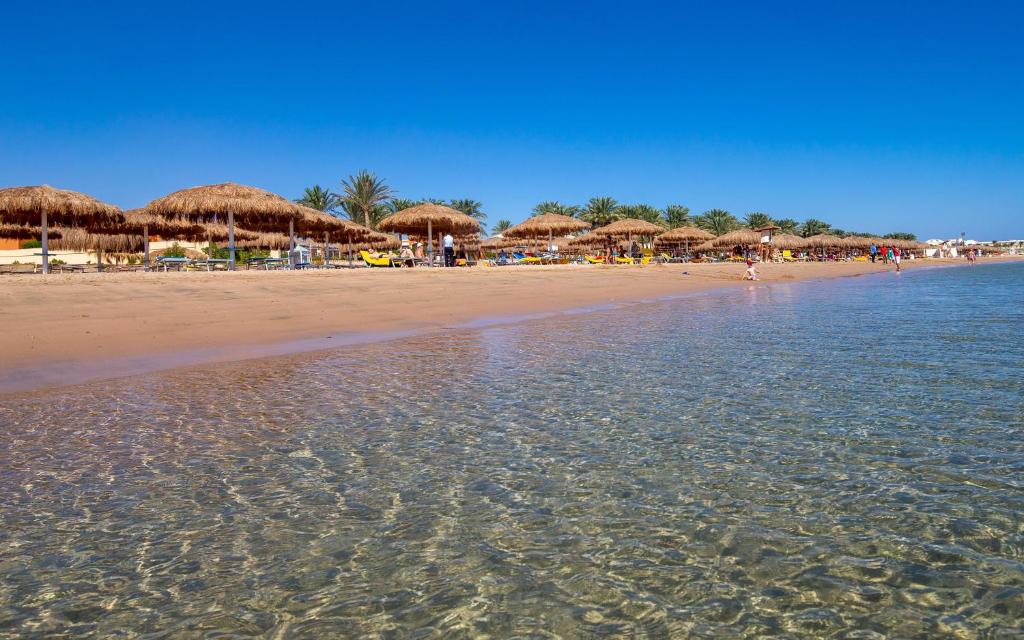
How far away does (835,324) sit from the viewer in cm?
902

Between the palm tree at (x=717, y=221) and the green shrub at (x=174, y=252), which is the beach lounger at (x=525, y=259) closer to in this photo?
the green shrub at (x=174, y=252)

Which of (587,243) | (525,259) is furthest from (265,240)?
(587,243)

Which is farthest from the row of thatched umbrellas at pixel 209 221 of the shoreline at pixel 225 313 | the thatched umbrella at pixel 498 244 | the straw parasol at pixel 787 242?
the straw parasol at pixel 787 242

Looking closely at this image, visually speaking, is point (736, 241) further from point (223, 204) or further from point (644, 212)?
point (223, 204)

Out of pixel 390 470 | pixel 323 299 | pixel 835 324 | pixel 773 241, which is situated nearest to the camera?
A: pixel 390 470

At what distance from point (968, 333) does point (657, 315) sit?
4395 mm

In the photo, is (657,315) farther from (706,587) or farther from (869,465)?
(706,587)

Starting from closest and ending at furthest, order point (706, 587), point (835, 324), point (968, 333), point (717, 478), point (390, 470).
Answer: point (706, 587) < point (717, 478) < point (390, 470) < point (968, 333) < point (835, 324)

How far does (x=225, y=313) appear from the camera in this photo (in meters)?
9.62

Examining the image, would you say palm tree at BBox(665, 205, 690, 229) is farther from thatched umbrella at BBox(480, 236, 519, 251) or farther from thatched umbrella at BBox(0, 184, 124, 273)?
thatched umbrella at BBox(0, 184, 124, 273)

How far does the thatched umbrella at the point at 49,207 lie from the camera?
16125mm

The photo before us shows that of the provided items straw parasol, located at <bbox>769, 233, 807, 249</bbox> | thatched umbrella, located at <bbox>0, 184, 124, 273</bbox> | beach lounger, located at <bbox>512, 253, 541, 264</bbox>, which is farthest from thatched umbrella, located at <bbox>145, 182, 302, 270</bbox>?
straw parasol, located at <bbox>769, 233, 807, 249</bbox>

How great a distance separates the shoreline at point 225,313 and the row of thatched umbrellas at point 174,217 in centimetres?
454

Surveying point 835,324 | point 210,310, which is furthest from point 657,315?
point 210,310
